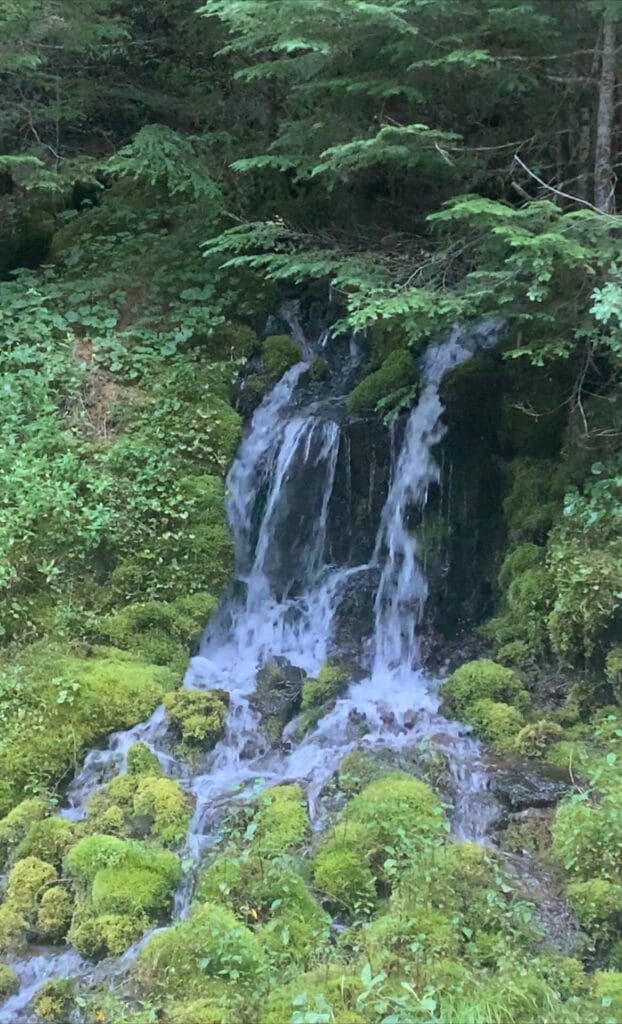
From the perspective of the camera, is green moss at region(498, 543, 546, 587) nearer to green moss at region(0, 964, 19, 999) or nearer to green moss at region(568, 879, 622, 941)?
green moss at region(568, 879, 622, 941)

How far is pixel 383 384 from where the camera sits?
815cm

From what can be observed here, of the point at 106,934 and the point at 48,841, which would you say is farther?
the point at 48,841

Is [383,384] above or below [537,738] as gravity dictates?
above

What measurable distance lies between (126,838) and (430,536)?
383 cm

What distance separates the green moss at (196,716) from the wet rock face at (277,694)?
0.41 m

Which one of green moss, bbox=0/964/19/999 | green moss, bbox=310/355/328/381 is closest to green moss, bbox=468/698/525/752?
green moss, bbox=0/964/19/999

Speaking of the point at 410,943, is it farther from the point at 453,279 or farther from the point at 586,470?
the point at 453,279

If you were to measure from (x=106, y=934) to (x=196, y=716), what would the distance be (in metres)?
1.84

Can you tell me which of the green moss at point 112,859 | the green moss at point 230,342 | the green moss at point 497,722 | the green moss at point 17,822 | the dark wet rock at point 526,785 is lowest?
the green moss at point 17,822

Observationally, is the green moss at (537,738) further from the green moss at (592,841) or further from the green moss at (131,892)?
the green moss at (131,892)

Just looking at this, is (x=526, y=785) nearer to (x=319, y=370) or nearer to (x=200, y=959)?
(x=200, y=959)

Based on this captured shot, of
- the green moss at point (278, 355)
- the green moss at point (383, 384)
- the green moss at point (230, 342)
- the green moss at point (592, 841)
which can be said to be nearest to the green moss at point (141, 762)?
the green moss at point (592, 841)

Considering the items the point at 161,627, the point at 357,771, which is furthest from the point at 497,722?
the point at 161,627

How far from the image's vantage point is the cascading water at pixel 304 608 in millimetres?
6066
